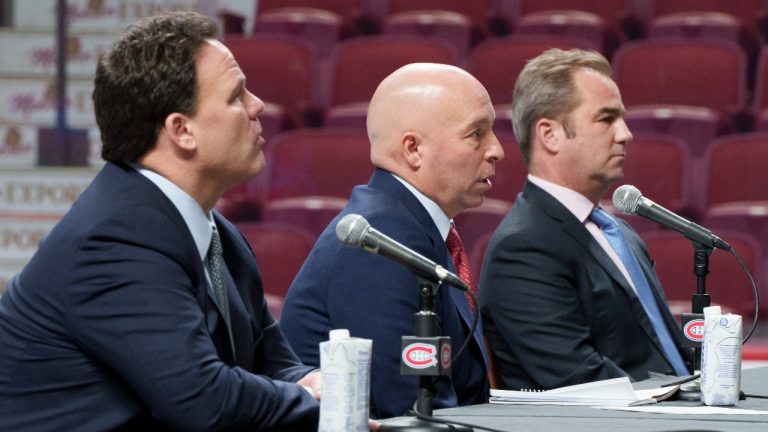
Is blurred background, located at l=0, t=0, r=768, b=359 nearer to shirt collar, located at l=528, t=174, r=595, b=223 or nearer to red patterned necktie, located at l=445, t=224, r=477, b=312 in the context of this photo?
shirt collar, located at l=528, t=174, r=595, b=223

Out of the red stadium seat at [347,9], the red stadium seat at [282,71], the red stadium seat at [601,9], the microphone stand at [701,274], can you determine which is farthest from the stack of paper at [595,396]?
the red stadium seat at [347,9]

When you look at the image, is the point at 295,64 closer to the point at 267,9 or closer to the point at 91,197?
the point at 267,9

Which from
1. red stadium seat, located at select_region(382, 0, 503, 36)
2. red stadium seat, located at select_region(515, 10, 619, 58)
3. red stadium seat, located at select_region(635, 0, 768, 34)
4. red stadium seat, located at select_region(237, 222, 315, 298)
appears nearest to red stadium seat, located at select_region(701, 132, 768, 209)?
red stadium seat, located at select_region(515, 10, 619, 58)

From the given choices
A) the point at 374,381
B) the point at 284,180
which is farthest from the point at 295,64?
the point at 374,381

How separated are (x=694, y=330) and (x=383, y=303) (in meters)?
0.55

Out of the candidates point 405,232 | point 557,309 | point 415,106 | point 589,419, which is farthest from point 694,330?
point 415,106

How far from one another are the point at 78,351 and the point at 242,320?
0.93 ft

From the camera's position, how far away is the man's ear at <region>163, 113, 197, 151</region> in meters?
1.82

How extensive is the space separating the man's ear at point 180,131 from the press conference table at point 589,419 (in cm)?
48

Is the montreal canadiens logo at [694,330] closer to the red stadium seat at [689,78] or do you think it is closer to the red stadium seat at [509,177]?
the red stadium seat at [509,177]

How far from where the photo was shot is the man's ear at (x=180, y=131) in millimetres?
1820

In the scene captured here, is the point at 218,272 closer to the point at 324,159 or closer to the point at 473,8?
the point at 324,159

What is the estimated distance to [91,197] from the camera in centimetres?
175

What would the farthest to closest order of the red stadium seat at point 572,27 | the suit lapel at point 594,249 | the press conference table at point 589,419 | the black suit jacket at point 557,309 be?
the red stadium seat at point 572,27, the suit lapel at point 594,249, the black suit jacket at point 557,309, the press conference table at point 589,419
